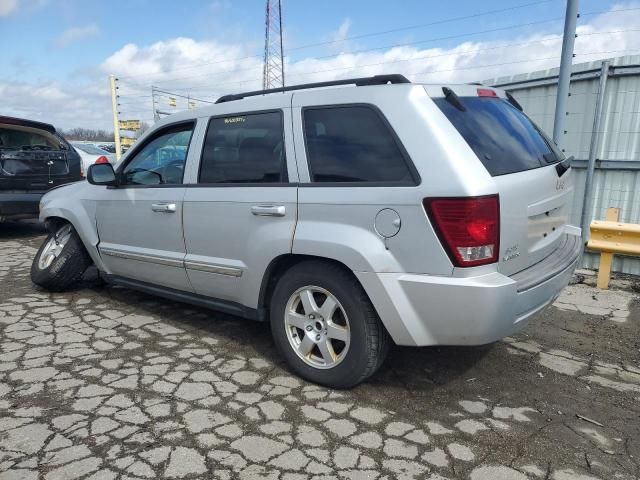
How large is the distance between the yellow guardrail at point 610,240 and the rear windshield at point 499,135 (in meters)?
2.40

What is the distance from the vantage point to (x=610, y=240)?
17.5ft

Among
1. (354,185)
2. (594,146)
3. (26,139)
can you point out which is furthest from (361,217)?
(26,139)

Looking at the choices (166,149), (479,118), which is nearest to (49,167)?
(166,149)

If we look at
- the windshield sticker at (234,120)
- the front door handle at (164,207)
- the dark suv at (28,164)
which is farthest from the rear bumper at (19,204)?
the windshield sticker at (234,120)

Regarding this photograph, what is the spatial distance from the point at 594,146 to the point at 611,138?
11.0 inches

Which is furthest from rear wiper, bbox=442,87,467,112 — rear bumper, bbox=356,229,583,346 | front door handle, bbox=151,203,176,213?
front door handle, bbox=151,203,176,213

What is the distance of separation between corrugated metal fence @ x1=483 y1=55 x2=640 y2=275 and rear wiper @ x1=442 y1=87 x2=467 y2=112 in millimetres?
3627

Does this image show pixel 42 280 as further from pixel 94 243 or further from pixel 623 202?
pixel 623 202

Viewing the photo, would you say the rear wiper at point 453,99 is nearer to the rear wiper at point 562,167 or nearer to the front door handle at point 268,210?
the rear wiper at point 562,167

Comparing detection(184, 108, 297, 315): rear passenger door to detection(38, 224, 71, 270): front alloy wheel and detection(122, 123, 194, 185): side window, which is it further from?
detection(38, 224, 71, 270): front alloy wheel

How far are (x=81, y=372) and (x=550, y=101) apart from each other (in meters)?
6.20

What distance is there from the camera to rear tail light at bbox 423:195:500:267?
8.16 ft

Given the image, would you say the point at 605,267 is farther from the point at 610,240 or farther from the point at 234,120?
the point at 234,120

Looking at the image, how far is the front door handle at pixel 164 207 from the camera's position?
3746 mm
